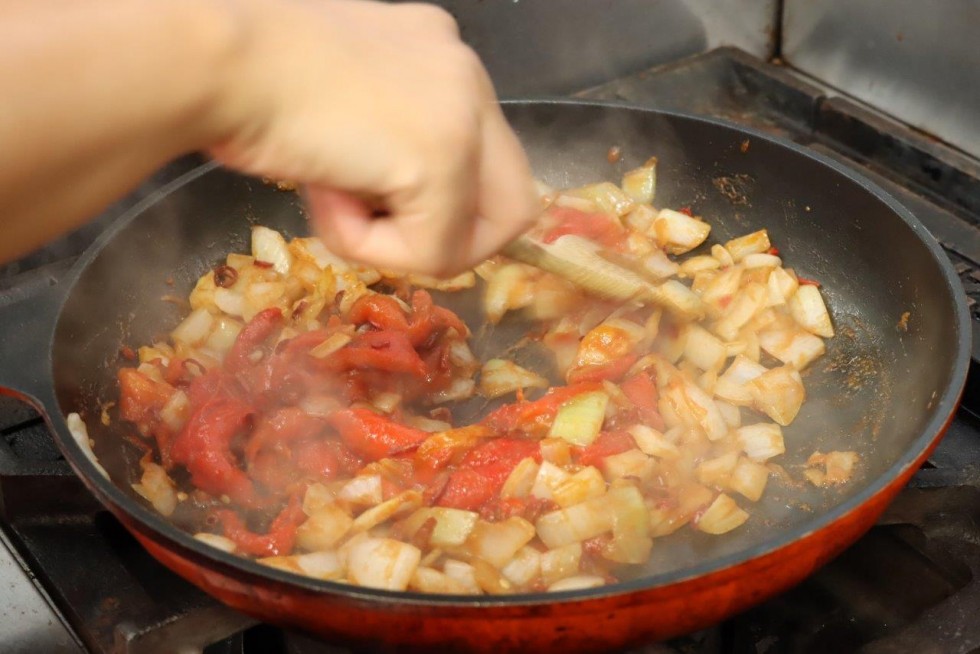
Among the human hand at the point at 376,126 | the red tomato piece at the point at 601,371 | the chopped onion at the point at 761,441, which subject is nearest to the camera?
the human hand at the point at 376,126

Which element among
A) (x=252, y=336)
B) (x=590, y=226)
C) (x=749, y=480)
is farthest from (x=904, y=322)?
(x=252, y=336)

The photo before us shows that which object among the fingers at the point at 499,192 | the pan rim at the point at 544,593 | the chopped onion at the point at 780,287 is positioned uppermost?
the fingers at the point at 499,192

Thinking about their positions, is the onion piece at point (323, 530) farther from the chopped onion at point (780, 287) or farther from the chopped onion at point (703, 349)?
the chopped onion at point (780, 287)

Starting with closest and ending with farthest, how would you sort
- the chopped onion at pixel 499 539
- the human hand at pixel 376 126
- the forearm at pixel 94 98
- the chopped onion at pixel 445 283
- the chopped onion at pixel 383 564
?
1. the forearm at pixel 94 98
2. the human hand at pixel 376 126
3. the chopped onion at pixel 383 564
4. the chopped onion at pixel 499 539
5. the chopped onion at pixel 445 283

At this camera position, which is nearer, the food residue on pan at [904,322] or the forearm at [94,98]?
the forearm at [94,98]

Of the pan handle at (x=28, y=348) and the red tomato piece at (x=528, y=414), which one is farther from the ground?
the pan handle at (x=28, y=348)

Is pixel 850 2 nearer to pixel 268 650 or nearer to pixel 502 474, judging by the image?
pixel 502 474

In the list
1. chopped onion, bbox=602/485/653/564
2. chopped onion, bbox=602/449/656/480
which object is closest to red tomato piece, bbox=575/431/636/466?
chopped onion, bbox=602/449/656/480

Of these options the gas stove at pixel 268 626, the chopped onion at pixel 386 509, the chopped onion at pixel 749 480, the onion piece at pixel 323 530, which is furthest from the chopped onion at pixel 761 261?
the onion piece at pixel 323 530
